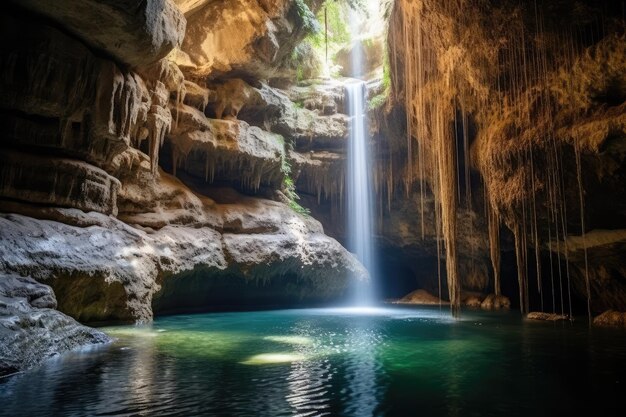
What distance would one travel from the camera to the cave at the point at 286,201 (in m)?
6.72

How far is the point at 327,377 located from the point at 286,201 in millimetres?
17708

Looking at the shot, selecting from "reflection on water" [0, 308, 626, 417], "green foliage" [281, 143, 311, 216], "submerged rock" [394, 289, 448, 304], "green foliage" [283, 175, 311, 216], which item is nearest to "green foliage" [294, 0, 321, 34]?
"green foliage" [281, 143, 311, 216]

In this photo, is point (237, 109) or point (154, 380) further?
point (237, 109)

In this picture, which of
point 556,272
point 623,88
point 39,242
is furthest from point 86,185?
point 556,272

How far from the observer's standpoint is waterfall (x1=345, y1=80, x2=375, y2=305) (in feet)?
83.5

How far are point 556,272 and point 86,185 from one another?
67.9ft

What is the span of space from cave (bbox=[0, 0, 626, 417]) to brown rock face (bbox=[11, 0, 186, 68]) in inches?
2.7

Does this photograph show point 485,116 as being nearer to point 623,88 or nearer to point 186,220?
point 623,88

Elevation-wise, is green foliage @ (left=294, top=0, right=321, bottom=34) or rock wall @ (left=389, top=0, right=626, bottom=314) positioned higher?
green foliage @ (left=294, top=0, right=321, bottom=34)

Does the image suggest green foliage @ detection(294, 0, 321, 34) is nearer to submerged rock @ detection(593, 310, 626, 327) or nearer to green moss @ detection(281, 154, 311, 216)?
green moss @ detection(281, 154, 311, 216)

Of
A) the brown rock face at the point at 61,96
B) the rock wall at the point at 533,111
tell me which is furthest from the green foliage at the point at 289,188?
the brown rock face at the point at 61,96

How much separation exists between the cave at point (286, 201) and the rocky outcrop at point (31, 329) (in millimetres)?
55

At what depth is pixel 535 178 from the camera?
15.2 metres

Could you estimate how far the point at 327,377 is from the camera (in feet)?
22.1
